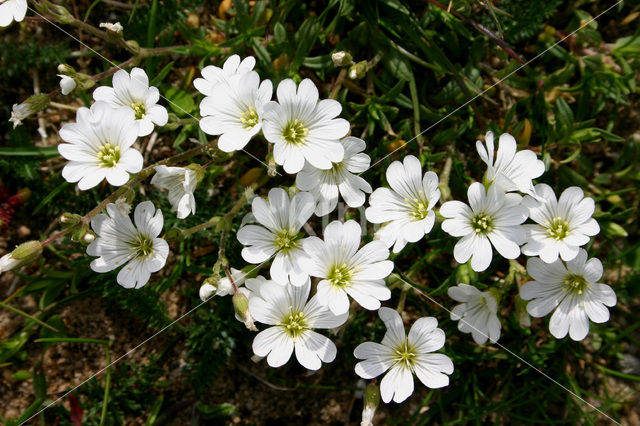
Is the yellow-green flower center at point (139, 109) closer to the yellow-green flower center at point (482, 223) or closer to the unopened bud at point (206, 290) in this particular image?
the unopened bud at point (206, 290)

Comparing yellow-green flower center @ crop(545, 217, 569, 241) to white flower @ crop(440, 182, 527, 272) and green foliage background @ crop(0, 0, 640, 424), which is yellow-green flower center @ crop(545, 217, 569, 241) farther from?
green foliage background @ crop(0, 0, 640, 424)

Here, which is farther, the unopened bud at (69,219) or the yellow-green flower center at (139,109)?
the yellow-green flower center at (139,109)

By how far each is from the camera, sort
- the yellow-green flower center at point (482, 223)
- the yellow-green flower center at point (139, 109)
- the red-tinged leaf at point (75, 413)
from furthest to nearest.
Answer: the red-tinged leaf at point (75, 413) < the yellow-green flower center at point (139, 109) < the yellow-green flower center at point (482, 223)

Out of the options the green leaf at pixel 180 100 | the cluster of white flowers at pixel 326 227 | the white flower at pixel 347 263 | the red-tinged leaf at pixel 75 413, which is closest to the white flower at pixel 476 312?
the cluster of white flowers at pixel 326 227

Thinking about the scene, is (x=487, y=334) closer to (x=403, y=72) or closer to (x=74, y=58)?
(x=403, y=72)

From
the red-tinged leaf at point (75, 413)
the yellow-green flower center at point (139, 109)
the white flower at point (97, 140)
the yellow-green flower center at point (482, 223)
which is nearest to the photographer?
the white flower at point (97, 140)

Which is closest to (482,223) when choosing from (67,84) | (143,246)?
(143,246)
